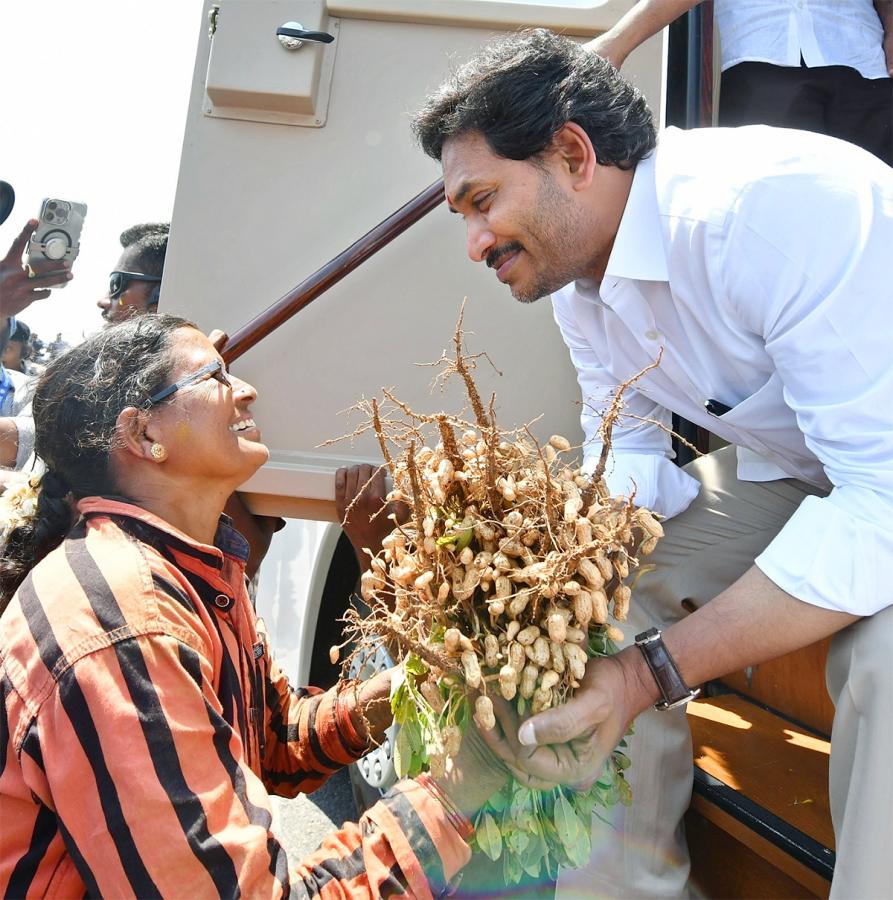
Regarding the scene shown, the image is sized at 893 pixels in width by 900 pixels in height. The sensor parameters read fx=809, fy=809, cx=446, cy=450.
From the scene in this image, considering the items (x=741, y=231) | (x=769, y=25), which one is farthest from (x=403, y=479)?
(x=769, y=25)

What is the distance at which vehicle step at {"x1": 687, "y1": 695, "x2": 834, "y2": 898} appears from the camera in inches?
64.0

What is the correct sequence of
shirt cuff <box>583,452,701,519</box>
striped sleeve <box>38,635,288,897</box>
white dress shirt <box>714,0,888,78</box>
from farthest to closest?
white dress shirt <box>714,0,888,78</box> → shirt cuff <box>583,452,701,519</box> → striped sleeve <box>38,635,288,897</box>

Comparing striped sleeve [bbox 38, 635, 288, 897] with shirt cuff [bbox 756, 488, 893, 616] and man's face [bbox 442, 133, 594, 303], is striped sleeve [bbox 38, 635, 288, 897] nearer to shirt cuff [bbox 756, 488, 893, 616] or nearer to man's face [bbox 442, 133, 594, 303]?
shirt cuff [bbox 756, 488, 893, 616]

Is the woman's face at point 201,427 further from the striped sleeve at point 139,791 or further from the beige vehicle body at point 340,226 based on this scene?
the beige vehicle body at point 340,226

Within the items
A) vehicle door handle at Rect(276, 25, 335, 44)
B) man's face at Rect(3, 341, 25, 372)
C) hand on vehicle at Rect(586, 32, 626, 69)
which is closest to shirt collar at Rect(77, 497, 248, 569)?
vehicle door handle at Rect(276, 25, 335, 44)

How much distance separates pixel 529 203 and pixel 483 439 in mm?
610

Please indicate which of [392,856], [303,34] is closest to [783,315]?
[392,856]

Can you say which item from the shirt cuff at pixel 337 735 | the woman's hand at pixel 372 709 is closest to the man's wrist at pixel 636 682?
the woman's hand at pixel 372 709

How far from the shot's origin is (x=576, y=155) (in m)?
1.82

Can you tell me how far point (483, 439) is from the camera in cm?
150

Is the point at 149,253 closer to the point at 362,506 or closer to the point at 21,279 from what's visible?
the point at 21,279

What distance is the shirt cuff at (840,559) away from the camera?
1396 mm

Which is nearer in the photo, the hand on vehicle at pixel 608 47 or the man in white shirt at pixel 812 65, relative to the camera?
the hand on vehicle at pixel 608 47

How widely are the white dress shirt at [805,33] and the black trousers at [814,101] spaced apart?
0.13 ft
